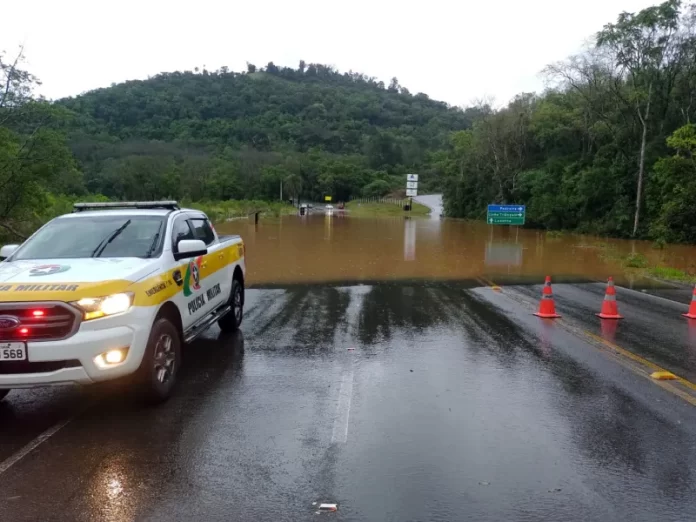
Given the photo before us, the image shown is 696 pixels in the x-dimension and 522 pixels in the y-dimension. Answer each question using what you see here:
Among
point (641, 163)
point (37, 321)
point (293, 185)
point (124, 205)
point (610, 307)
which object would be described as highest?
point (641, 163)

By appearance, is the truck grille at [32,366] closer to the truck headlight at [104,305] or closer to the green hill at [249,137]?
the truck headlight at [104,305]

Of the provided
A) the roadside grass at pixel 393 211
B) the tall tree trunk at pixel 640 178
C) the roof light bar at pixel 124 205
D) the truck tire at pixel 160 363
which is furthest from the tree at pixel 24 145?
the roadside grass at pixel 393 211

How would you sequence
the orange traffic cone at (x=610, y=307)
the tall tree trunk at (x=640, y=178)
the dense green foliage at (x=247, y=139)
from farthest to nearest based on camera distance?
1. the dense green foliage at (x=247, y=139)
2. the tall tree trunk at (x=640, y=178)
3. the orange traffic cone at (x=610, y=307)

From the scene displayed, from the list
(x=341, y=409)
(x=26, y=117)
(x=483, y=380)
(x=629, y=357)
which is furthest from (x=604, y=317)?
(x=26, y=117)

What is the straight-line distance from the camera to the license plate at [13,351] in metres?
4.98

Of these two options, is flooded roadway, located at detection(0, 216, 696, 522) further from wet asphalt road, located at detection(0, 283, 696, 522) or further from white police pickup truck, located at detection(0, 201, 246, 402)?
white police pickup truck, located at detection(0, 201, 246, 402)

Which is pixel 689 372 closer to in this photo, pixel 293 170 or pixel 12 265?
pixel 12 265

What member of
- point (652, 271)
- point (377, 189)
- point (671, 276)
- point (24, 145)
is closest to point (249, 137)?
point (377, 189)

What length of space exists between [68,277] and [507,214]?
38.0 meters

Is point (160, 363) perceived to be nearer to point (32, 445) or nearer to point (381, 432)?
point (32, 445)

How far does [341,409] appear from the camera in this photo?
18.8 ft

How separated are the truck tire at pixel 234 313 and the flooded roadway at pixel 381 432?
210 mm

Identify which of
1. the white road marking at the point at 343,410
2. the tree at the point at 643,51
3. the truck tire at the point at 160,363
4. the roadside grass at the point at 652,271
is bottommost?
the roadside grass at the point at 652,271

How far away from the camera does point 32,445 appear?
16.1 ft
